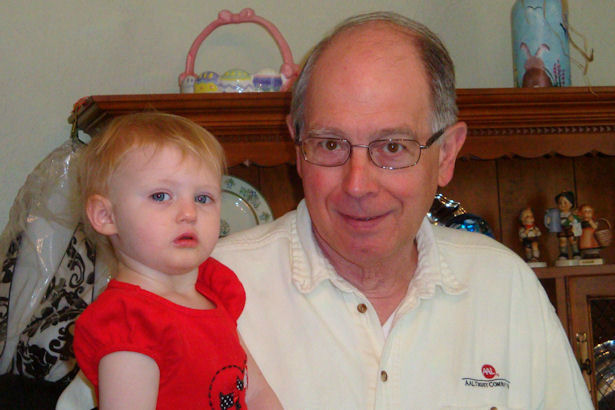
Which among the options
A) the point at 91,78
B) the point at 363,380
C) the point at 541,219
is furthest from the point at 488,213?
the point at 91,78

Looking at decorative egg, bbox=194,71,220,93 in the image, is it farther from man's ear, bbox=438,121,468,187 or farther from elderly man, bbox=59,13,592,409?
man's ear, bbox=438,121,468,187

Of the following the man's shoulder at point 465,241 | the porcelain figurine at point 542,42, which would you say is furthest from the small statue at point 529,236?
the man's shoulder at point 465,241

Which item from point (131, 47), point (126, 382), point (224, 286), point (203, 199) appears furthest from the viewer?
point (131, 47)

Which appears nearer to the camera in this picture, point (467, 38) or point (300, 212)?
point (300, 212)

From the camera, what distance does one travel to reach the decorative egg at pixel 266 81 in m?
1.87

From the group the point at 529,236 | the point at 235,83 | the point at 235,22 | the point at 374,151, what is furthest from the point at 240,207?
the point at 529,236

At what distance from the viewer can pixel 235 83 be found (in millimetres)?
1848

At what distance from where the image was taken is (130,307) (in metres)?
0.90

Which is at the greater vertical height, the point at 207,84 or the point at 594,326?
the point at 207,84

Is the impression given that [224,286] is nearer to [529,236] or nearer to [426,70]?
[426,70]

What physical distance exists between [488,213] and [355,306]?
1098 mm

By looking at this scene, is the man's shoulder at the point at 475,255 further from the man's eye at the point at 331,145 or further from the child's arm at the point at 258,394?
the child's arm at the point at 258,394

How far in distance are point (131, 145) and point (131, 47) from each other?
1.30 meters

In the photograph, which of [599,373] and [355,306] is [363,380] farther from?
[599,373]
